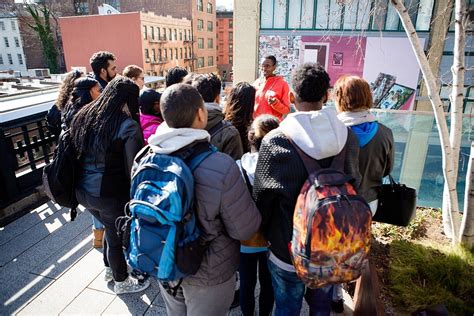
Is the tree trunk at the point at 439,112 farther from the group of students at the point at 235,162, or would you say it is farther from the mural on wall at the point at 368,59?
the mural on wall at the point at 368,59

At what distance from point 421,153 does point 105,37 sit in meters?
41.7

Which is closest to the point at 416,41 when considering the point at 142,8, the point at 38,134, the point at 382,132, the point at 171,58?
the point at 382,132

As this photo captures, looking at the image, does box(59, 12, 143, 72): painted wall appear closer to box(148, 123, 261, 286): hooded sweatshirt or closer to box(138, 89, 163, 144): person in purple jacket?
box(138, 89, 163, 144): person in purple jacket

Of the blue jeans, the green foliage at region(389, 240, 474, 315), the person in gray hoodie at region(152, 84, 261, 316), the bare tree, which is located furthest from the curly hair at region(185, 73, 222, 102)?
the green foliage at region(389, 240, 474, 315)

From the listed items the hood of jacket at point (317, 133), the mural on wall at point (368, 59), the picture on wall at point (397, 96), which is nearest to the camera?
the hood of jacket at point (317, 133)

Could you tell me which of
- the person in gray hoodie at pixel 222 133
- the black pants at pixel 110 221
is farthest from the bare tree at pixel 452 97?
the black pants at pixel 110 221

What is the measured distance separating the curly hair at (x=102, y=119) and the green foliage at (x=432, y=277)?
2.63 meters

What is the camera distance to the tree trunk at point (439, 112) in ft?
9.34

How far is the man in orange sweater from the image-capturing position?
3979 millimetres

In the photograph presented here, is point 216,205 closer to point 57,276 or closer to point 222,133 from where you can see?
point 222,133

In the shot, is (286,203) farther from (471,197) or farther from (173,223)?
(471,197)

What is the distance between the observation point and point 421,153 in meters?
4.78

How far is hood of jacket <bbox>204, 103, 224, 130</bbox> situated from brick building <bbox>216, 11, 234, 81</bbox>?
59.9m

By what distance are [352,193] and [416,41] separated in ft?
6.75
